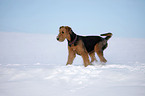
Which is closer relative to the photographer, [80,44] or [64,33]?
[64,33]

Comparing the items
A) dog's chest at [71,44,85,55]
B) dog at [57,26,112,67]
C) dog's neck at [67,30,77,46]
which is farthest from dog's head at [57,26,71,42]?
dog's chest at [71,44,85,55]

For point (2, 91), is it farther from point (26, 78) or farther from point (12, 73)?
point (12, 73)

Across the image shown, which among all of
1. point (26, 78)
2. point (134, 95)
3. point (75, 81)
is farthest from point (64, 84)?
point (134, 95)

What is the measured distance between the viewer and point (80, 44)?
5.01m

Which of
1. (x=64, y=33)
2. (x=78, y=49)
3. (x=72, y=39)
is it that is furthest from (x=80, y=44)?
(x=64, y=33)

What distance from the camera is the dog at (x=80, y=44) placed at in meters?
4.89

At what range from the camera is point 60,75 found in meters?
3.51

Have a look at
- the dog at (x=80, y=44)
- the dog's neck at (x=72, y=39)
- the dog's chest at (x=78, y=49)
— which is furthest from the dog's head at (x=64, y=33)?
the dog's chest at (x=78, y=49)

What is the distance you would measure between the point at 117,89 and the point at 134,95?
33cm

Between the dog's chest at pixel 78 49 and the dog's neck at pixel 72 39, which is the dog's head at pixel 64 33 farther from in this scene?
the dog's chest at pixel 78 49

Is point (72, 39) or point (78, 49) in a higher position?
point (72, 39)

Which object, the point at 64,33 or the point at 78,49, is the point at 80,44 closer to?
the point at 78,49

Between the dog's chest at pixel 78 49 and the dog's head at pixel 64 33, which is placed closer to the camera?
the dog's head at pixel 64 33

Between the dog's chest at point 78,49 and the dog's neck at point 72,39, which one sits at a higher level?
the dog's neck at point 72,39
